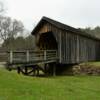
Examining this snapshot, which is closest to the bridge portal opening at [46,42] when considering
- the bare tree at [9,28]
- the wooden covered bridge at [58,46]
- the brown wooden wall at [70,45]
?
the wooden covered bridge at [58,46]

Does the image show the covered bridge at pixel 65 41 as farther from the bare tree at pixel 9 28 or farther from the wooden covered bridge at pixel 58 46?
the bare tree at pixel 9 28

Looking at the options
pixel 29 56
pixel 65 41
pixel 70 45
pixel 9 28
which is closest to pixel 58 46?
pixel 65 41

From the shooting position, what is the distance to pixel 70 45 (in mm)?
25391

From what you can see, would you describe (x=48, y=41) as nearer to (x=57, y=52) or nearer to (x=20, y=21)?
(x=57, y=52)

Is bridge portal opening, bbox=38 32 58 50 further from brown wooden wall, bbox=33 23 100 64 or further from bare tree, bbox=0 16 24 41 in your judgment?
bare tree, bbox=0 16 24 41

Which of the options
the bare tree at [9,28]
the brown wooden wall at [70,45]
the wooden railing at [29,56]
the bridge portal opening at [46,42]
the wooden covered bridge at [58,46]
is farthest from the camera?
the bare tree at [9,28]

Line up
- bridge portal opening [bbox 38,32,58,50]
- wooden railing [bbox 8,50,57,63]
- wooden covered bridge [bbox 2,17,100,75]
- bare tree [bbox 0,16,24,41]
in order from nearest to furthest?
wooden railing [bbox 8,50,57,63], wooden covered bridge [bbox 2,17,100,75], bridge portal opening [bbox 38,32,58,50], bare tree [bbox 0,16,24,41]

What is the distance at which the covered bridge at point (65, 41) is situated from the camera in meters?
24.7

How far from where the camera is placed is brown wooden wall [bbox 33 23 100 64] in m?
24.7

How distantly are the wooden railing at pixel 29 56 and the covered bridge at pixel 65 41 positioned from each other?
95 centimetres

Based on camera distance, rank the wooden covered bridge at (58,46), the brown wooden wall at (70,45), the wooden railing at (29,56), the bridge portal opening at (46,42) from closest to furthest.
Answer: the wooden railing at (29,56)
the wooden covered bridge at (58,46)
the brown wooden wall at (70,45)
the bridge portal opening at (46,42)

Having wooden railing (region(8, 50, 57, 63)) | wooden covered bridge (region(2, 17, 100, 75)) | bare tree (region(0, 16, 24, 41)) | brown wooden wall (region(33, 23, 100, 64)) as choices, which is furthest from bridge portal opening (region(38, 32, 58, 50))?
bare tree (region(0, 16, 24, 41))

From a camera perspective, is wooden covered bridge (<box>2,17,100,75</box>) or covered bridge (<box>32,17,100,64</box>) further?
covered bridge (<box>32,17,100,64</box>)

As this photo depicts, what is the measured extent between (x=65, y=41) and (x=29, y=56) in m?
5.10
